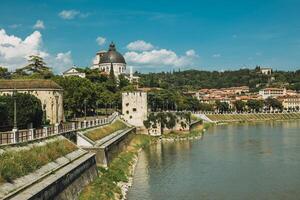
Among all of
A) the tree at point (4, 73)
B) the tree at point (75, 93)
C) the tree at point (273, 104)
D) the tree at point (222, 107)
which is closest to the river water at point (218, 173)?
the tree at point (75, 93)

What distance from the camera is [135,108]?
55656mm

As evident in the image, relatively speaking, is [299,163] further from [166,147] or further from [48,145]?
[48,145]

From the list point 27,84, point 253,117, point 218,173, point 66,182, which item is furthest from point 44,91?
point 253,117

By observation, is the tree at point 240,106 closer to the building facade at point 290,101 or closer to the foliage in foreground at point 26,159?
the building facade at point 290,101

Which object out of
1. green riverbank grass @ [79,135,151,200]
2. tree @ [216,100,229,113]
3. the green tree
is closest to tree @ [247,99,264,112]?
tree @ [216,100,229,113]

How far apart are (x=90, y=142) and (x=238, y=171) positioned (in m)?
9.66

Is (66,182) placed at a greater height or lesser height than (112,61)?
Result: lesser

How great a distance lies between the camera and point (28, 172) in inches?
601

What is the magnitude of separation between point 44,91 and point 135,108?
14.2 m

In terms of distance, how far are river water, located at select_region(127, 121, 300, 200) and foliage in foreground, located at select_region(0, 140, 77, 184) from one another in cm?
459

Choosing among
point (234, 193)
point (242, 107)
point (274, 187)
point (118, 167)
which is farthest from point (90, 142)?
point (242, 107)

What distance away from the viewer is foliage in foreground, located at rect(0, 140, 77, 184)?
1403 centimetres

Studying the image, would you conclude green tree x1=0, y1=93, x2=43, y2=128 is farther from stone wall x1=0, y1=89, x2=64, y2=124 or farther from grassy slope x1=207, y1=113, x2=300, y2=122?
grassy slope x1=207, y1=113, x2=300, y2=122

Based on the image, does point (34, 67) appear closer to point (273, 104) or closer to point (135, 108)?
point (135, 108)
